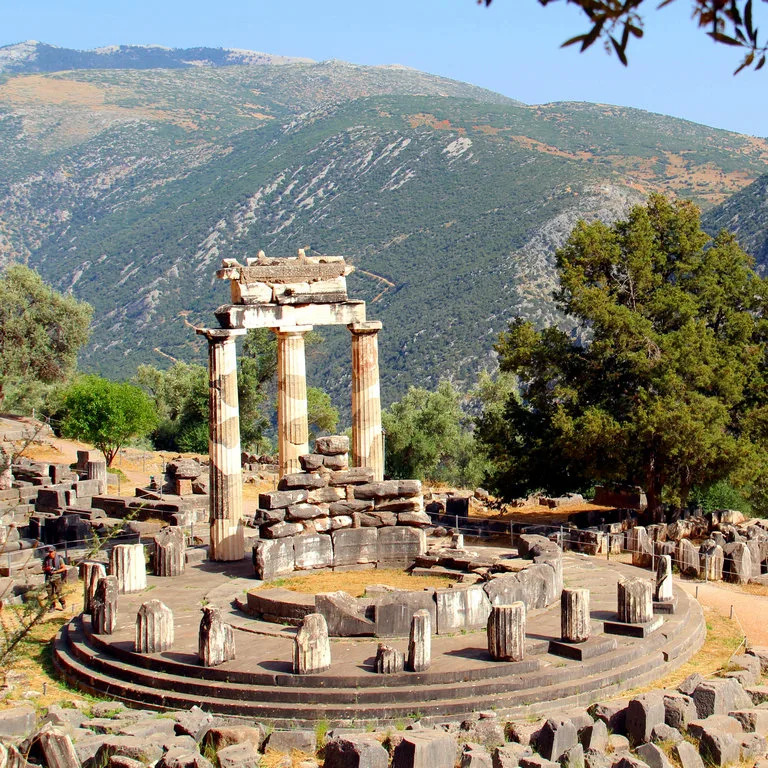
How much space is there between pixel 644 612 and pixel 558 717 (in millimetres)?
4924

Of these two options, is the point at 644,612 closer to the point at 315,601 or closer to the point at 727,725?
the point at 727,725

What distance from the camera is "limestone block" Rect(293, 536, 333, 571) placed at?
925 inches

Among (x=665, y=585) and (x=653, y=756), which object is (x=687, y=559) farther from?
(x=653, y=756)

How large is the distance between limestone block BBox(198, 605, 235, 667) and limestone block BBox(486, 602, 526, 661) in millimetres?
4080

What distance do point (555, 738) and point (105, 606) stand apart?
8698 millimetres

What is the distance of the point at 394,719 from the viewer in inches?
653

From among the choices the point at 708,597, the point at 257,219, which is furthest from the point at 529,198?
the point at 708,597

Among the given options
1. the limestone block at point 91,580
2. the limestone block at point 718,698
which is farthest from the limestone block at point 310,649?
the limestone block at point 91,580

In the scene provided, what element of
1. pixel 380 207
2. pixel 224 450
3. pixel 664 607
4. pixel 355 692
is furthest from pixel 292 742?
pixel 380 207

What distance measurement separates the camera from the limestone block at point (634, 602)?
1995 cm

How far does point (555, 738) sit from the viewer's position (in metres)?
15.0

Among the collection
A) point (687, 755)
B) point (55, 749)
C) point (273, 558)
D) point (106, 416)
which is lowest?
point (687, 755)

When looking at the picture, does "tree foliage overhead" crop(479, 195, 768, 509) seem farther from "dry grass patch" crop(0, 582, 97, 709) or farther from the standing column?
"dry grass patch" crop(0, 582, 97, 709)

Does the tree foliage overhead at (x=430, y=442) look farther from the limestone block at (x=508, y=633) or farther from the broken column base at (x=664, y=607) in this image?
the limestone block at (x=508, y=633)
